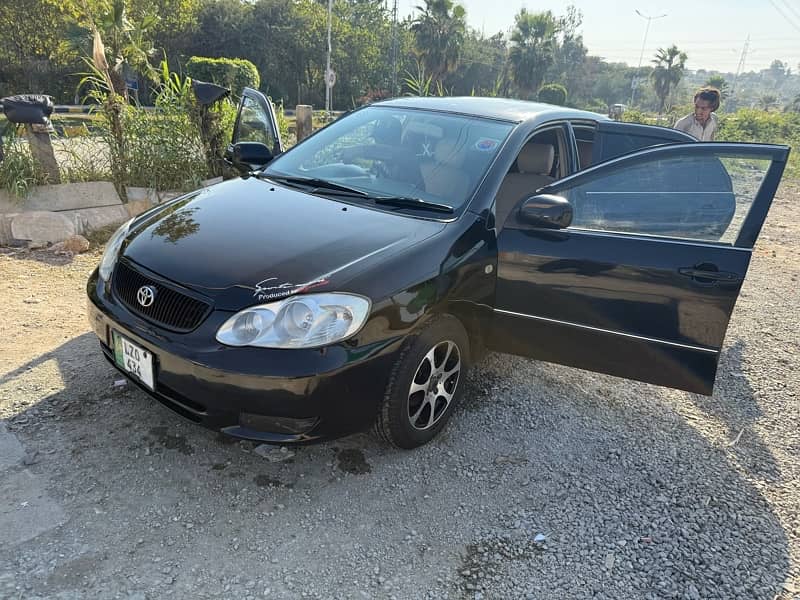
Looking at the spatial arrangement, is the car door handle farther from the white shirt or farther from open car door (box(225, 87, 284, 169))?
the white shirt

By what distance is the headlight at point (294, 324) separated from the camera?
83.2 inches

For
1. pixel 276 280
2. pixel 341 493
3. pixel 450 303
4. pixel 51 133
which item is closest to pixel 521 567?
pixel 341 493

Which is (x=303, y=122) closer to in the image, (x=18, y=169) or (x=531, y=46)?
(x=18, y=169)

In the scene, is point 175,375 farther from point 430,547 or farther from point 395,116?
point 395,116

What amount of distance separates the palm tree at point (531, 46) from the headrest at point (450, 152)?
146ft

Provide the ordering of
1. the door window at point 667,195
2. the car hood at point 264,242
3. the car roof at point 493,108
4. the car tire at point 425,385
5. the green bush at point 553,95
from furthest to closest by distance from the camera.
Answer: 1. the green bush at point 553,95
2. the car roof at point 493,108
3. the door window at point 667,195
4. the car tire at point 425,385
5. the car hood at point 264,242

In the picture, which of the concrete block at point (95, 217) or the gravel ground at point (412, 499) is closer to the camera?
the gravel ground at point (412, 499)

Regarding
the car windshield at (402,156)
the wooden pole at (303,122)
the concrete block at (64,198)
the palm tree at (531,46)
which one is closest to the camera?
the car windshield at (402,156)

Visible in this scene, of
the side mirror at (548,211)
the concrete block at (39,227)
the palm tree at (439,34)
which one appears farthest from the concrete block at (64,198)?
the palm tree at (439,34)

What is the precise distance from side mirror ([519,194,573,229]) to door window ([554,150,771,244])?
150 millimetres

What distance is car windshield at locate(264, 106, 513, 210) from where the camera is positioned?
114 inches

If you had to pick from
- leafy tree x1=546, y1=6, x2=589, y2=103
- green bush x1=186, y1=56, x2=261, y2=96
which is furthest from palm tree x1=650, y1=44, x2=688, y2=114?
green bush x1=186, y1=56, x2=261, y2=96

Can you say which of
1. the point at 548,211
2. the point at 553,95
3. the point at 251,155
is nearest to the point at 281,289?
the point at 548,211

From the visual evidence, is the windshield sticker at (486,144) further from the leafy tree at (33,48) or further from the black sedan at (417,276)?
the leafy tree at (33,48)
